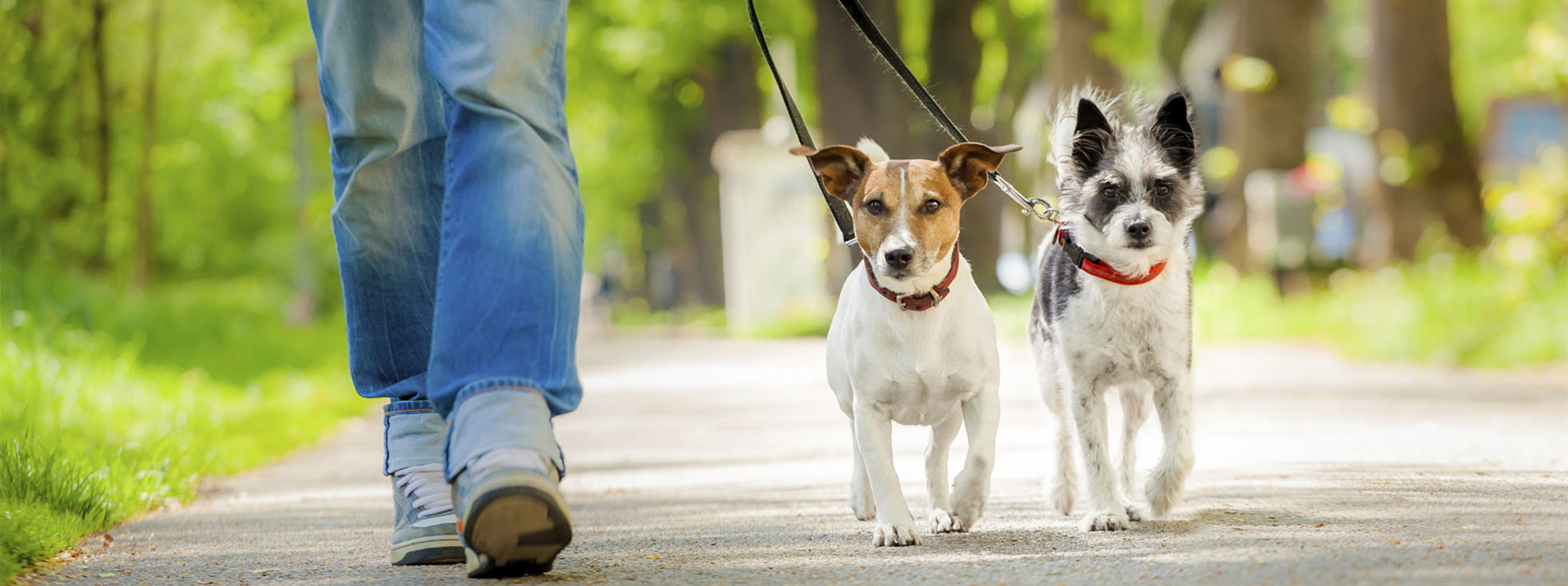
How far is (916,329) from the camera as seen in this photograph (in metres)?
4.28

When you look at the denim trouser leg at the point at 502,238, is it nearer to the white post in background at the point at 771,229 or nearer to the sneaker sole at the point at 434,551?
the sneaker sole at the point at 434,551

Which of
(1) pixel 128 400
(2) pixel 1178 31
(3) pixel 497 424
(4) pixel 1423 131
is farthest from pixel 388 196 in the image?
(2) pixel 1178 31

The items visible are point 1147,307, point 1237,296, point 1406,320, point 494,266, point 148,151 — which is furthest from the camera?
point 148,151

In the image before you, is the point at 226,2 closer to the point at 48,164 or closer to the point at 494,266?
the point at 48,164

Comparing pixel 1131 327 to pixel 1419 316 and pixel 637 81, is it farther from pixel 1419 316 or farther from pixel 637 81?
pixel 637 81

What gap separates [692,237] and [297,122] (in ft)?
52.7

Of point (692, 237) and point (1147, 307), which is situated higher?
point (692, 237)

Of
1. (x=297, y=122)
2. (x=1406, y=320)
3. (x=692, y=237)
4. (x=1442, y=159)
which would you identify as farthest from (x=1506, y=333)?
(x=692, y=237)

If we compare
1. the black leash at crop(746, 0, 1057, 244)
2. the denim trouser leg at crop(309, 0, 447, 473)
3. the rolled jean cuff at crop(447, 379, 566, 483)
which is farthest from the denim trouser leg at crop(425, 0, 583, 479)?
the black leash at crop(746, 0, 1057, 244)

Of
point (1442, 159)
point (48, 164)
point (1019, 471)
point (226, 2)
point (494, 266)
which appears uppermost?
point (226, 2)

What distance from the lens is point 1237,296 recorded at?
1752cm

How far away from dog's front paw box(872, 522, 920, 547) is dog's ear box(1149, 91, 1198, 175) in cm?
135

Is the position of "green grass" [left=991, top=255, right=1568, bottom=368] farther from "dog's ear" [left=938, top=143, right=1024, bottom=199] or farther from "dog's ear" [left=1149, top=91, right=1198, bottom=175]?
"dog's ear" [left=938, top=143, right=1024, bottom=199]

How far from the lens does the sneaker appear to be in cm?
314
